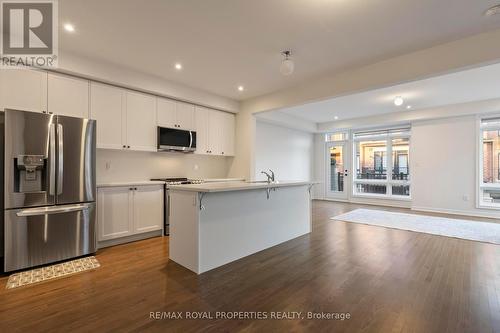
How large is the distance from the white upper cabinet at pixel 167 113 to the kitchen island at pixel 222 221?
1891 millimetres

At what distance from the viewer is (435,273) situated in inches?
108

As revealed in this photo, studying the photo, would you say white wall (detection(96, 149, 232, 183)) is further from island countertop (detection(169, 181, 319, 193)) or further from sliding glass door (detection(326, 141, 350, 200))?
sliding glass door (detection(326, 141, 350, 200))

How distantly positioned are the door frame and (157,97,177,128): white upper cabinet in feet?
20.9

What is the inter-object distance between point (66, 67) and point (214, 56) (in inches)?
79.4

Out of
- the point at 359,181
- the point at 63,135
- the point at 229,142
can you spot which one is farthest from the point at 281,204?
the point at 359,181

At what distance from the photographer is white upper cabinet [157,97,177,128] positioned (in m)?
4.46

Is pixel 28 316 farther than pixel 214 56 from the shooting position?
No

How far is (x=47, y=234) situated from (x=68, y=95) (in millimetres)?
1904

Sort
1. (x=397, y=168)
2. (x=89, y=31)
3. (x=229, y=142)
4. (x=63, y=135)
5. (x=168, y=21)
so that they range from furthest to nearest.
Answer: (x=397, y=168)
(x=229, y=142)
(x=63, y=135)
(x=89, y=31)
(x=168, y=21)

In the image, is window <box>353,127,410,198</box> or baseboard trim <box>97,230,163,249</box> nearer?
baseboard trim <box>97,230,163,249</box>

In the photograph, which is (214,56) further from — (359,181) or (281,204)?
(359,181)

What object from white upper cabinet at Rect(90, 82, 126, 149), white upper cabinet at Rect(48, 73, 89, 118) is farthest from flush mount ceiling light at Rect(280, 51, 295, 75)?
white upper cabinet at Rect(48, 73, 89, 118)

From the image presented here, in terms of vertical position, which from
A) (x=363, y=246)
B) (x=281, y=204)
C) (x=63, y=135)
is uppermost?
(x=63, y=135)

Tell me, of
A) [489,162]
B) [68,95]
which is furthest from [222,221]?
[489,162]
